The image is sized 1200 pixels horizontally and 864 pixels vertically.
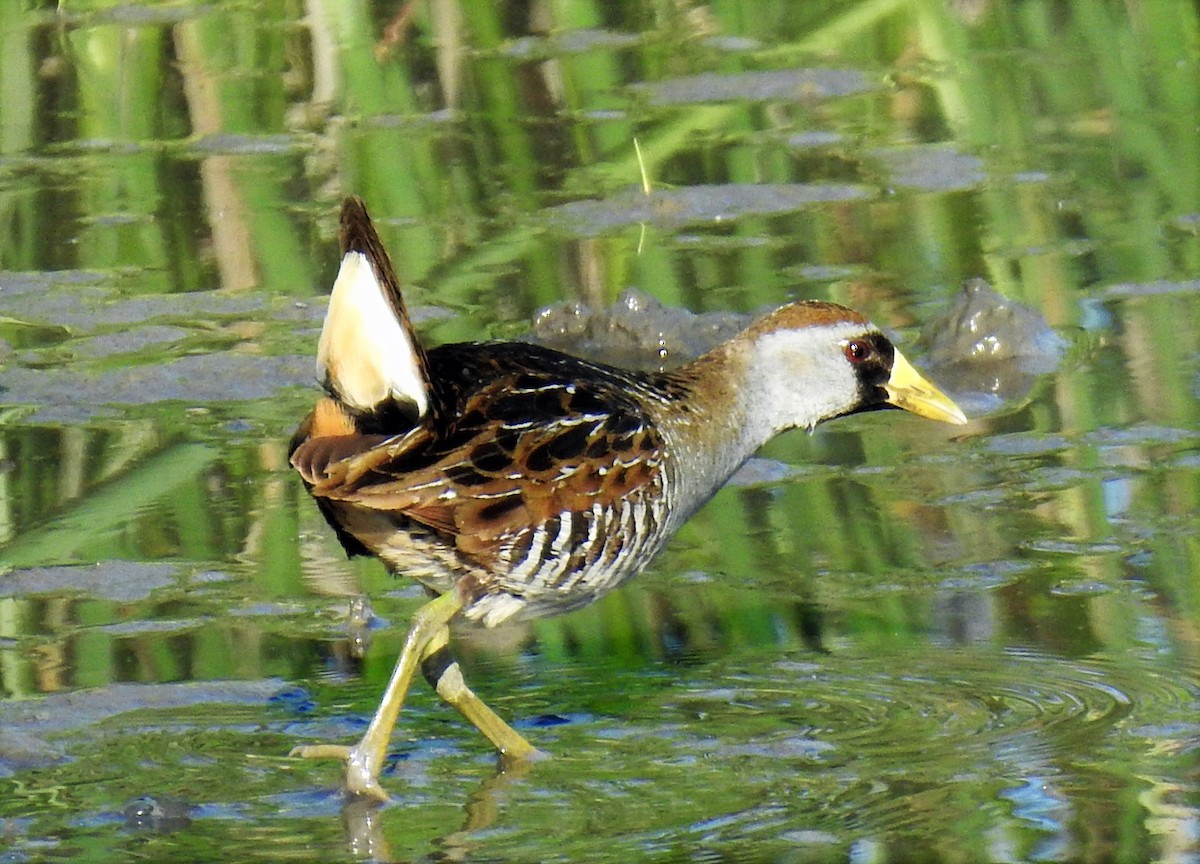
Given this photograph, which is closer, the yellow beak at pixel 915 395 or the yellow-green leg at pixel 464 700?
the yellow-green leg at pixel 464 700

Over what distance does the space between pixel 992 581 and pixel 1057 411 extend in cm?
112

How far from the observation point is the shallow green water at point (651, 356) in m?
4.01

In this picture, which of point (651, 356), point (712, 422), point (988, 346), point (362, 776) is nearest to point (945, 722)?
point (712, 422)

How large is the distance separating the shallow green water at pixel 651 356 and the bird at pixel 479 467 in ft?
0.81

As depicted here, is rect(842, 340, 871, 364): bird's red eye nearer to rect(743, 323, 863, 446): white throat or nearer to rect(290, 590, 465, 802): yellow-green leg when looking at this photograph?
rect(743, 323, 863, 446): white throat

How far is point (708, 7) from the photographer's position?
10406 mm

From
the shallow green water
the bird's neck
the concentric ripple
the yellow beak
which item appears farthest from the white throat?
the concentric ripple

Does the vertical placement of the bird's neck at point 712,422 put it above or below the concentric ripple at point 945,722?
above

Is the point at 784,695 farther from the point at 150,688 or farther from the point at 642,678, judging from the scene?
the point at 150,688

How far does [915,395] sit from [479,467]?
1313mm

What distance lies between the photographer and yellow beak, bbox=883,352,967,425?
5059mm

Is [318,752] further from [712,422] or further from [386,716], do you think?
[712,422]

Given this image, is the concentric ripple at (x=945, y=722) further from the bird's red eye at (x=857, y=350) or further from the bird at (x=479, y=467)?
the bird's red eye at (x=857, y=350)

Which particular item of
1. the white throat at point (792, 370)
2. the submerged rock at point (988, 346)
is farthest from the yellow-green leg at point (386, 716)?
the submerged rock at point (988, 346)
